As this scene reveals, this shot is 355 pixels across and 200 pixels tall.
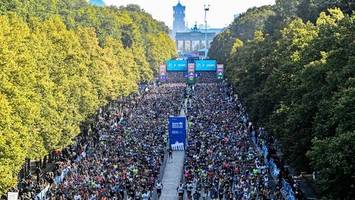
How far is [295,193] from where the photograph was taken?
126ft

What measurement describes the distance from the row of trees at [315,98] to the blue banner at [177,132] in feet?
20.1

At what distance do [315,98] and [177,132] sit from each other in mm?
19196

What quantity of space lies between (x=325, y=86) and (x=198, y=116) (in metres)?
38.4

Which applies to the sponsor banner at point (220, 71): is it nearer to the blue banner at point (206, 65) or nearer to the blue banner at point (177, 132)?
the blue banner at point (206, 65)

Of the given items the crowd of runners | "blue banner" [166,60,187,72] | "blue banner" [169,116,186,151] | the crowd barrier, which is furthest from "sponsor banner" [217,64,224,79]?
the crowd barrier

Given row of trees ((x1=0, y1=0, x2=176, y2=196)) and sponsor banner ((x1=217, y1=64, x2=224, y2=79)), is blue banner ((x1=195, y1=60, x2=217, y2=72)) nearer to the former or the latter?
sponsor banner ((x1=217, y1=64, x2=224, y2=79))

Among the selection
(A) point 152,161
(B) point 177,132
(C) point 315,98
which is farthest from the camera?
(B) point 177,132

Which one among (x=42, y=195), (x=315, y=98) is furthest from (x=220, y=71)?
(x=315, y=98)

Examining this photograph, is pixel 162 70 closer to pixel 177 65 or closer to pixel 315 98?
pixel 177 65

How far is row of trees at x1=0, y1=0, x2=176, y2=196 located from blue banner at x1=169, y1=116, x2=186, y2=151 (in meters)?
7.37

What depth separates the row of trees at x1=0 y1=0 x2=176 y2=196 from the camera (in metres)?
40.5

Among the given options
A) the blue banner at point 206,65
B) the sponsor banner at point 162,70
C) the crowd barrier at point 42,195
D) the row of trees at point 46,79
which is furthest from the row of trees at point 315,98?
the sponsor banner at point 162,70

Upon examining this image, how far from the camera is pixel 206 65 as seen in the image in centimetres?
13125

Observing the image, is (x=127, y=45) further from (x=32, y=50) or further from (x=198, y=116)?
(x=32, y=50)
